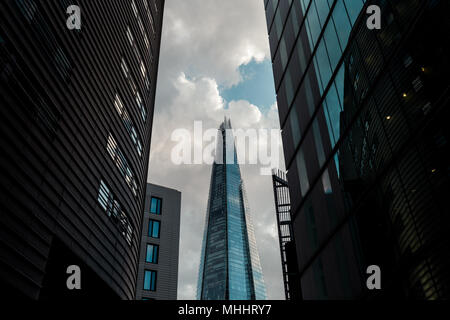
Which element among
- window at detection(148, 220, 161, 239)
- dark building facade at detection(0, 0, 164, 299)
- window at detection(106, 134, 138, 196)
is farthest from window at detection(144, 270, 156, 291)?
window at detection(106, 134, 138, 196)

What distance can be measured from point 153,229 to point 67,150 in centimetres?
3686

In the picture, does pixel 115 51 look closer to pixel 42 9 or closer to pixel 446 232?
pixel 42 9

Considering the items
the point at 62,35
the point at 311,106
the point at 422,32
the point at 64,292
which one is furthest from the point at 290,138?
the point at 64,292

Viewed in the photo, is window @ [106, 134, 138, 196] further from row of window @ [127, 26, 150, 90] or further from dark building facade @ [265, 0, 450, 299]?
dark building facade @ [265, 0, 450, 299]

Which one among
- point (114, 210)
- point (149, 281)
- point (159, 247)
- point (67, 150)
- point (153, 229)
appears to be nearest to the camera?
point (67, 150)

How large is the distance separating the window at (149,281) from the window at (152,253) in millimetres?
1649

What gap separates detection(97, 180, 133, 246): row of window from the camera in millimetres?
16391

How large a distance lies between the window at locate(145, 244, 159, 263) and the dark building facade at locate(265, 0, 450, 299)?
32451mm

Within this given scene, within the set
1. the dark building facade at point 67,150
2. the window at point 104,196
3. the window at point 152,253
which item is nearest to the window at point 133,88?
the dark building facade at point 67,150

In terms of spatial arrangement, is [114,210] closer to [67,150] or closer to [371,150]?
[67,150]

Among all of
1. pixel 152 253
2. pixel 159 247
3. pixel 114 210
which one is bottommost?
pixel 114 210

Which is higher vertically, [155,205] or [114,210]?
[155,205]

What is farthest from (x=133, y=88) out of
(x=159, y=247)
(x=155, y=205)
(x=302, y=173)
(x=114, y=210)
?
(x=155, y=205)

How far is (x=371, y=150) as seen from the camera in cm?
1113
